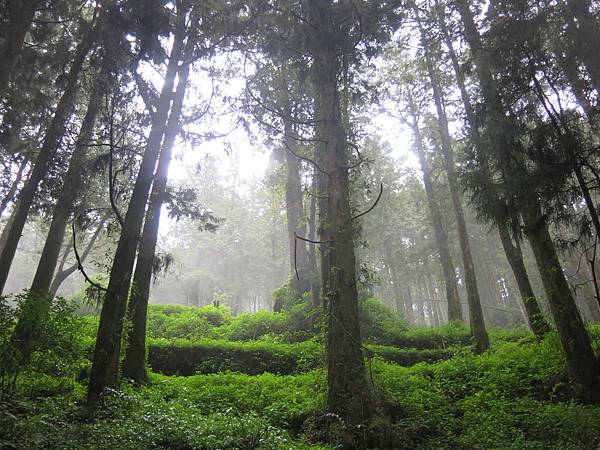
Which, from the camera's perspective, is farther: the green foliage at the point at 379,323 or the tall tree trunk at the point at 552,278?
the green foliage at the point at 379,323

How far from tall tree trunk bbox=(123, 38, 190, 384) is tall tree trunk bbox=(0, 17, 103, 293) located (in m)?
2.63

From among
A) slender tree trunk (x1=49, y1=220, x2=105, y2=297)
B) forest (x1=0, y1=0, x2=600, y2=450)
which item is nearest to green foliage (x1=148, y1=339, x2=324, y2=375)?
forest (x1=0, y1=0, x2=600, y2=450)

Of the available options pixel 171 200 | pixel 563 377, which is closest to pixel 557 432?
pixel 563 377

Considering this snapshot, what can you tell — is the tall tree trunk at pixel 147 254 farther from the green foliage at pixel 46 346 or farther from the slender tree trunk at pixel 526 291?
the slender tree trunk at pixel 526 291

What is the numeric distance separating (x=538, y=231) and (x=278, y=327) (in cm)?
1100

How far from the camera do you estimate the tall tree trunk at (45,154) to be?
10.2 m

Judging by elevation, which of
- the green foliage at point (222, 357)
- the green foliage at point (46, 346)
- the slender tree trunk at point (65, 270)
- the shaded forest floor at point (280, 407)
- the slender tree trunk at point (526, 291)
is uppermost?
the slender tree trunk at point (65, 270)

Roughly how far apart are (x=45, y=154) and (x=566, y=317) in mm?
12774

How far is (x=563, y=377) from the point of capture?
26.7 feet

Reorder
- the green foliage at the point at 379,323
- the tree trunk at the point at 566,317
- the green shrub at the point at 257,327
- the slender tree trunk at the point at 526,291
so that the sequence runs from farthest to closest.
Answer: the green shrub at the point at 257,327
the green foliage at the point at 379,323
the slender tree trunk at the point at 526,291
the tree trunk at the point at 566,317

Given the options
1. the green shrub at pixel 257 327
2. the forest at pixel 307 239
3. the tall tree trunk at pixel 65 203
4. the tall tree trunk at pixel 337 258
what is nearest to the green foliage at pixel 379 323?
the forest at pixel 307 239

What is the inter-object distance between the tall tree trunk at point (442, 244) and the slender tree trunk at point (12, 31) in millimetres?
17440

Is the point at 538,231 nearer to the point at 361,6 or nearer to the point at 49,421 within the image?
the point at 361,6

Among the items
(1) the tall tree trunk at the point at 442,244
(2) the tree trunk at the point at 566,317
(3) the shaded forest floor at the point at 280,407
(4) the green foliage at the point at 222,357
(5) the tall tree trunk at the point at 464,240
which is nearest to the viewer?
(3) the shaded forest floor at the point at 280,407
